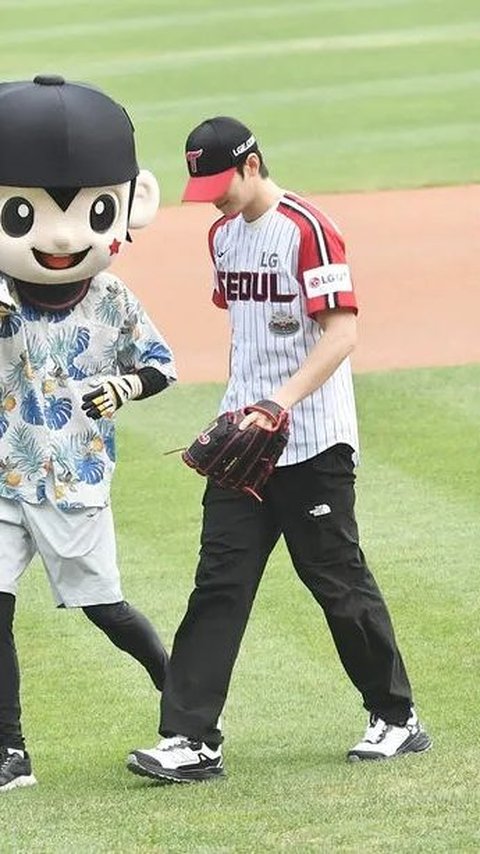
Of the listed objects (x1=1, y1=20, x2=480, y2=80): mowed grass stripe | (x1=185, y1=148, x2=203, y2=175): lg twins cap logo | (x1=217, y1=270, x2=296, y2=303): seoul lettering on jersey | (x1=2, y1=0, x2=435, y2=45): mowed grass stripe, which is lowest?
(x1=217, y1=270, x2=296, y2=303): seoul lettering on jersey

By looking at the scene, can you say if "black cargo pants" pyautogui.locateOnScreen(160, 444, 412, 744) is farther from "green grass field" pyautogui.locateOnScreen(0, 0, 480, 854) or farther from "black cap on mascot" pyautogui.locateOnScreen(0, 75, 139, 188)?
"black cap on mascot" pyautogui.locateOnScreen(0, 75, 139, 188)

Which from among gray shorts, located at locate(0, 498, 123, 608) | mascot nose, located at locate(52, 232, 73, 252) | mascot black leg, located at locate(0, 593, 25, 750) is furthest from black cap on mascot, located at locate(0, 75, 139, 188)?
mascot black leg, located at locate(0, 593, 25, 750)

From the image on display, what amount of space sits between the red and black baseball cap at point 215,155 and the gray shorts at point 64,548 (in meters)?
0.88

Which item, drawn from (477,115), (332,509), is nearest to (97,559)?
(332,509)

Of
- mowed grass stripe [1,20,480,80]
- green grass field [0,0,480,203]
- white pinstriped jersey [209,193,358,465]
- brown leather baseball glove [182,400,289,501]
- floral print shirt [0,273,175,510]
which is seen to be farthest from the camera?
mowed grass stripe [1,20,480,80]

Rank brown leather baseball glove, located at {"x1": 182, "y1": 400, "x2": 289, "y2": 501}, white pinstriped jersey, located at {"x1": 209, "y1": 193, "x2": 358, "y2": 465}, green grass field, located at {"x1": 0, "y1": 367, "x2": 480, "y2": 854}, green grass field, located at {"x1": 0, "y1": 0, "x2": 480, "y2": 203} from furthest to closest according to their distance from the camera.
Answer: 1. green grass field, located at {"x1": 0, "y1": 0, "x2": 480, "y2": 203}
2. white pinstriped jersey, located at {"x1": 209, "y1": 193, "x2": 358, "y2": 465}
3. brown leather baseball glove, located at {"x1": 182, "y1": 400, "x2": 289, "y2": 501}
4. green grass field, located at {"x1": 0, "y1": 367, "x2": 480, "y2": 854}

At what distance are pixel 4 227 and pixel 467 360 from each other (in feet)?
21.7

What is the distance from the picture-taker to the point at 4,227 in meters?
5.54

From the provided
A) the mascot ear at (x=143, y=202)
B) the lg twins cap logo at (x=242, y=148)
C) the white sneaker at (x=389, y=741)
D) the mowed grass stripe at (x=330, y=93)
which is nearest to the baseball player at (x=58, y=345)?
the mascot ear at (x=143, y=202)

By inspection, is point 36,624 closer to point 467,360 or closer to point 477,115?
point 467,360

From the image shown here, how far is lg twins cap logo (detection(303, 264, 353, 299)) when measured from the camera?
530cm

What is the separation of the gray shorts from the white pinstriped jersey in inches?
19.3

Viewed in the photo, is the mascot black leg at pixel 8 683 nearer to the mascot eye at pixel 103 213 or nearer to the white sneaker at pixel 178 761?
the white sneaker at pixel 178 761

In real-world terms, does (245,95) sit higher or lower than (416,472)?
higher
